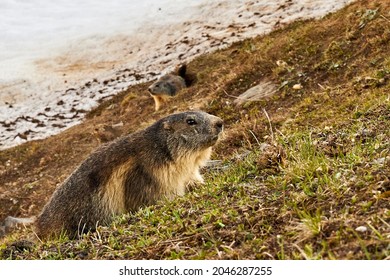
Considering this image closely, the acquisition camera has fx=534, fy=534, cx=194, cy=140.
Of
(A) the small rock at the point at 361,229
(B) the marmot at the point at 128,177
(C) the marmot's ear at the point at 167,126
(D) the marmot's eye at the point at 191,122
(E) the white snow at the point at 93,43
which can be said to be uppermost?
(A) the small rock at the point at 361,229

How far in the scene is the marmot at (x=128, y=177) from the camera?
703cm

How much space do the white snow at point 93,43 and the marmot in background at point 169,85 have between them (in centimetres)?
491

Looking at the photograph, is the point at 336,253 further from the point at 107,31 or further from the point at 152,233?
the point at 107,31

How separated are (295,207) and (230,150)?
5.82 metres

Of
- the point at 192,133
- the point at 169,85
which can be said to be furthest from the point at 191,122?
the point at 169,85

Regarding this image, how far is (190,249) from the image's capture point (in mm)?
4141

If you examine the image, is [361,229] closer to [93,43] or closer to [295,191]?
[295,191]

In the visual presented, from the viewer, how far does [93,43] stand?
3212cm

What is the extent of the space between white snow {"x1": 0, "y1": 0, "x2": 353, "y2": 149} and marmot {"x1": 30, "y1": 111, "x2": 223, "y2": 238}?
1647cm

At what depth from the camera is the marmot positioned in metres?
7.03

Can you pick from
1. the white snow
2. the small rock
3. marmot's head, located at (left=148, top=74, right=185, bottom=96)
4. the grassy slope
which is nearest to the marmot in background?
marmot's head, located at (left=148, top=74, right=185, bottom=96)

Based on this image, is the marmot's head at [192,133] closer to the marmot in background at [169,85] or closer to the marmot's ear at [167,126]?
the marmot's ear at [167,126]

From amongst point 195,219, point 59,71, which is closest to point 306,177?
point 195,219

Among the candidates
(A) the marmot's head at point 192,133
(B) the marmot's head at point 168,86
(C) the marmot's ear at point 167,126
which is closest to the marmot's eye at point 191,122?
(A) the marmot's head at point 192,133
